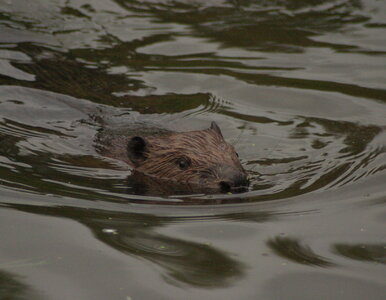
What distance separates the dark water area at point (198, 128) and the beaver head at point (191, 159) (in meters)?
0.19

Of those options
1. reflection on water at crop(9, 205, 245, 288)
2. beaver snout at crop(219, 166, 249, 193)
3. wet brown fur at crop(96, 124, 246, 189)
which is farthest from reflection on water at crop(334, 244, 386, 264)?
wet brown fur at crop(96, 124, 246, 189)

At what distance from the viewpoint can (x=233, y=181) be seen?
21.5 ft

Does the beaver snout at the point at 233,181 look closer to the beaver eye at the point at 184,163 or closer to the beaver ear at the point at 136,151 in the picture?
the beaver eye at the point at 184,163

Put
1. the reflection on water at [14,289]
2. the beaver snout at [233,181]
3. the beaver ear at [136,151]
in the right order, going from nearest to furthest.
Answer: the reflection on water at [14,289], the beaver snout at [233,181], the beaver ear at [136,151]

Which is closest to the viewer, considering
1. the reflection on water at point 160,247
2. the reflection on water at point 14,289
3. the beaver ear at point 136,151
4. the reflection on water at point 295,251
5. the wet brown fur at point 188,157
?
the reflection on water at point 14,289

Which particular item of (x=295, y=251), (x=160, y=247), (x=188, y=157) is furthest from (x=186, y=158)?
(x=295, y=251)

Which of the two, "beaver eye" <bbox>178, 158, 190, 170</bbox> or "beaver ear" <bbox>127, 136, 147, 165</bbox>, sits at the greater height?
"beaver ear" <bbox>127, 136, 147, 165</bbox>

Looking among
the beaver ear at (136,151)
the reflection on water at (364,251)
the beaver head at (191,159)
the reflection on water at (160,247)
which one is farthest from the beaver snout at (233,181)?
the reflection on water at (364,251)

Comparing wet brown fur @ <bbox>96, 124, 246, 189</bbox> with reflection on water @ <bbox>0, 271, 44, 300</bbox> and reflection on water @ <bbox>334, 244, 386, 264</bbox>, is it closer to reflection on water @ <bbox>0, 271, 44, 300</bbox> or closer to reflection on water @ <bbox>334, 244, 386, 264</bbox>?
reflection on water @ <bbox>334, 244, 386, 264</bbox>

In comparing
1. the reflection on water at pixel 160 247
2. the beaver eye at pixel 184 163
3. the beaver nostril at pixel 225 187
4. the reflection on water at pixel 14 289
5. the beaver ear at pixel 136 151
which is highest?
the beaver ear at pixel 136 151

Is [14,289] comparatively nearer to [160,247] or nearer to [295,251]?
[160,247]

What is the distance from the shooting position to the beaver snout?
655cm

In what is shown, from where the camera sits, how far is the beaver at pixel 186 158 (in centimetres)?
674

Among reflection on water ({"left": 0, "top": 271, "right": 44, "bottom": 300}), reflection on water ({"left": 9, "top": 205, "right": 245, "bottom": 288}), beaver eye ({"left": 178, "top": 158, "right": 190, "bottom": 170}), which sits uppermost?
beaver eye ({"left": 178, "top": 158, "right": 190, "bottom": 170})
